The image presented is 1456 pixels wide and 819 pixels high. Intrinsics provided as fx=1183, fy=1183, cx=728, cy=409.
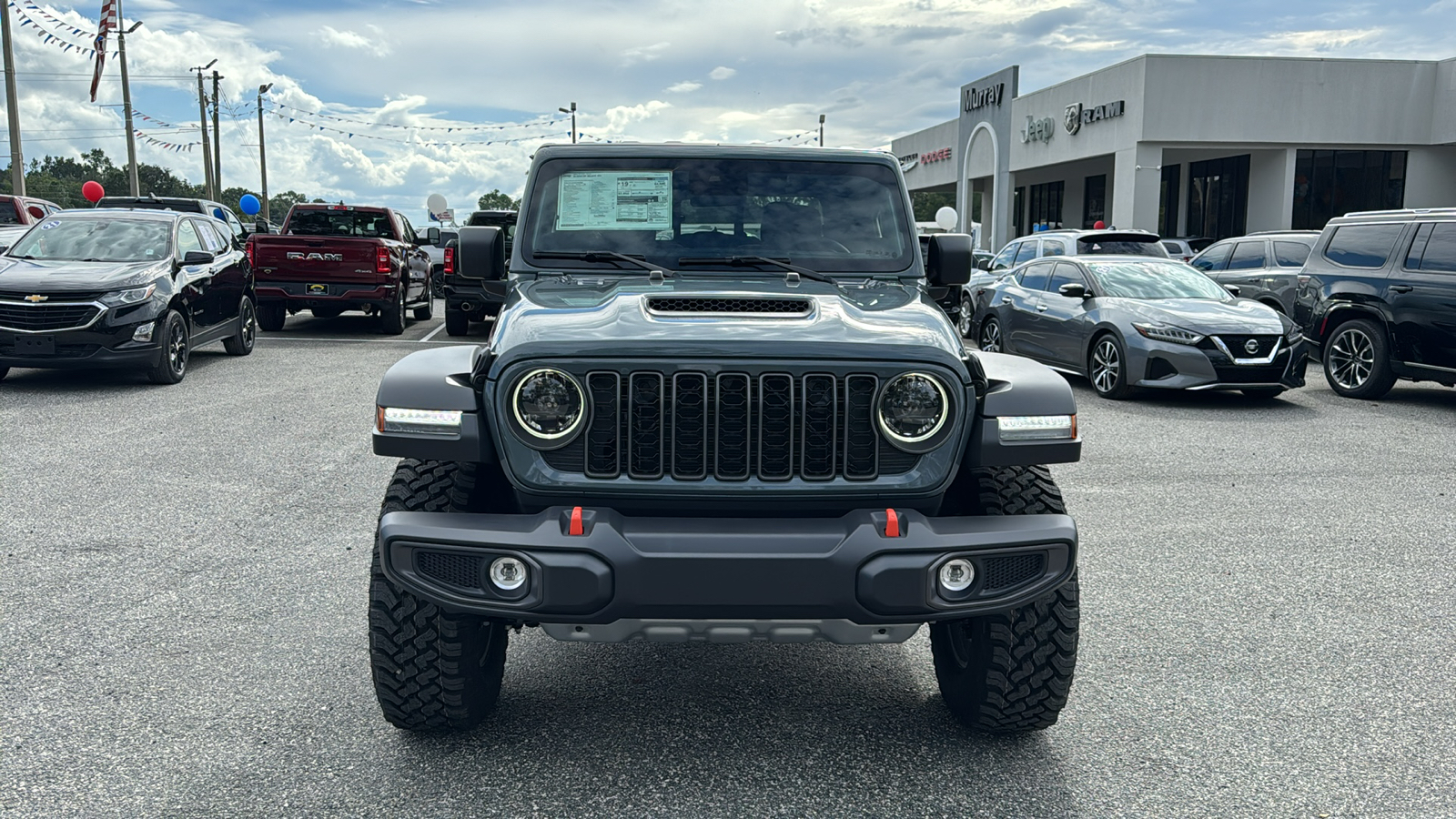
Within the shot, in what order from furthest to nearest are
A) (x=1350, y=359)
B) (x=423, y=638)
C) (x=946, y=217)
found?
(x=946, y=217), (x=1350, y=359), (x=423, y=638)

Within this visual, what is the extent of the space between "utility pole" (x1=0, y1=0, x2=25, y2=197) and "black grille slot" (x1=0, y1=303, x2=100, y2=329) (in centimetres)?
2215

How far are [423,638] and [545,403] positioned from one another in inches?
30.3

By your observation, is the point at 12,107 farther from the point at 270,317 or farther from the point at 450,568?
the point at 450,568

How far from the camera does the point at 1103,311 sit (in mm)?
11469

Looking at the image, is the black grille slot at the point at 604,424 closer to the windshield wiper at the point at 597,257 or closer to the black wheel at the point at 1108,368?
the windshield wiper at the point at 597,257

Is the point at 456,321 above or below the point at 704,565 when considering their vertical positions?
below

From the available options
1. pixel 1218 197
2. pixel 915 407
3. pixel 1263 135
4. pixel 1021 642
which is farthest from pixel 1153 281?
pixel 1218 197

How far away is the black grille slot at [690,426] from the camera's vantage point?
3.07 m

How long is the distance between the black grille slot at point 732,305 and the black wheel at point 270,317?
1519 centimetres

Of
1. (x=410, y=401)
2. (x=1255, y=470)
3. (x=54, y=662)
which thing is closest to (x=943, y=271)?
(x=410, y=401)

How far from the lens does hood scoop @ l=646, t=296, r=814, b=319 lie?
337 centimetres

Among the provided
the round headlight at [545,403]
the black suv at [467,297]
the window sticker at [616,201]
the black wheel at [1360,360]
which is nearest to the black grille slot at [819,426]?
the round headlight at [545,403]

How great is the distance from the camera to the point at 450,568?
3.00 meters

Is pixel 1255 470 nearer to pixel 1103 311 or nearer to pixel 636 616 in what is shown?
pixel 1103 311
